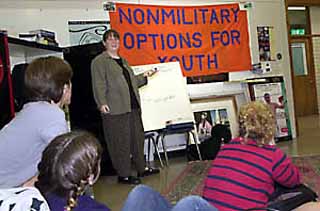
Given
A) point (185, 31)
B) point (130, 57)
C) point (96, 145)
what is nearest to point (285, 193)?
point (96, 145)

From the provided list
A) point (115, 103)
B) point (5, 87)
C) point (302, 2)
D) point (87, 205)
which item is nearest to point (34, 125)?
point (87, 205)

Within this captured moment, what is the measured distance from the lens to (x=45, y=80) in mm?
1979

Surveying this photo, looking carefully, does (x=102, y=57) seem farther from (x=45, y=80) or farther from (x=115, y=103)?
(x=45, y=80)

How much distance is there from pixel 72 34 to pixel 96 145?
15.7 feet

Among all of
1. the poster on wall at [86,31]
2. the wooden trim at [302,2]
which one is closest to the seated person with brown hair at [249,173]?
the poster on wall at [86,31]

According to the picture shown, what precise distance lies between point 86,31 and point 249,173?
14.7ft

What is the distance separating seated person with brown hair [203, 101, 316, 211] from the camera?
1998mm

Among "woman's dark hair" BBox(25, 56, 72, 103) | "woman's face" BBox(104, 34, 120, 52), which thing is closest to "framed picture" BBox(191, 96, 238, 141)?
"woman's face" BBox(104, 34, 120, 52)

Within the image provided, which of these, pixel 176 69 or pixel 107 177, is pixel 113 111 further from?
pixel 176 69

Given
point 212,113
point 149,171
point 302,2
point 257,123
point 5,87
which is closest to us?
point 257,123

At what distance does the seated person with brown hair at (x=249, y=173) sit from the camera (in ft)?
6.56

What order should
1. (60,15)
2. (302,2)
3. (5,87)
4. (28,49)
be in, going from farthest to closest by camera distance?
(302,2) < (60,15) < (28,49) < (5,87)

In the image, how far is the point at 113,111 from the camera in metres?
4.92

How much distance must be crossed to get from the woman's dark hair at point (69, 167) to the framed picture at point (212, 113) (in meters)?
5.09
